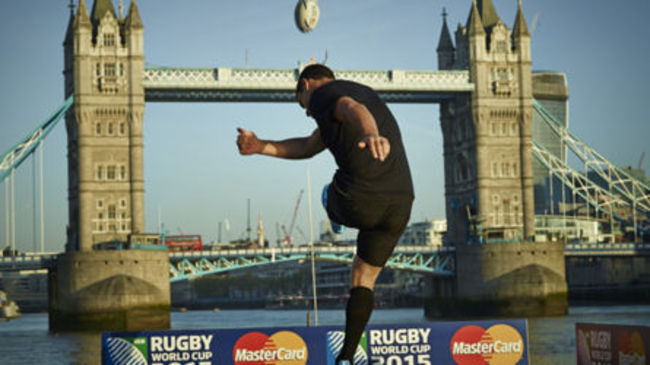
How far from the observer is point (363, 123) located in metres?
6.29

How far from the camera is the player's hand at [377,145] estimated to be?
6066mm

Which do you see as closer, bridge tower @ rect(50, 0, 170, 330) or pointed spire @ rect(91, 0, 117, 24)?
bridge tower @ rect(50, 0, 170, 330)

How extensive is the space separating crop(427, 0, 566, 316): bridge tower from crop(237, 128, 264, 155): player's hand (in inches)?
2653

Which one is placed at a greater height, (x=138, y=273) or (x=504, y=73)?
(x=504, y=73)

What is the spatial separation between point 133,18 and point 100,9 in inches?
115

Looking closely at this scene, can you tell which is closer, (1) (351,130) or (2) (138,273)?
(1) (351,130)

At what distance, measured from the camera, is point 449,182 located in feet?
274

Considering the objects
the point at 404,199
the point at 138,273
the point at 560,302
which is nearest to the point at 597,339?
the point at 404,199

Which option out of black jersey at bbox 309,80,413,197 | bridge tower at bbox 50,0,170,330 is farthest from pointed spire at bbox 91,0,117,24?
black jersey at bbox 309,80,413,197

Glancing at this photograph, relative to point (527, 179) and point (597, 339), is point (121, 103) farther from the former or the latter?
point (597, 339)

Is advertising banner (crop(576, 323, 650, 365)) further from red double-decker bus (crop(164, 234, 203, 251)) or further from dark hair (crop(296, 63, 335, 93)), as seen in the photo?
red double-decker bus (crop(164, 234, 203, 251))

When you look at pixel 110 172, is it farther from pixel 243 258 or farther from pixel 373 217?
pixel 373 217

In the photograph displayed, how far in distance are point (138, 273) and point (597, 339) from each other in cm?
5430

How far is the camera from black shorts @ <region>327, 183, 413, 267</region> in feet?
21.6
